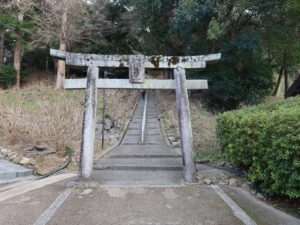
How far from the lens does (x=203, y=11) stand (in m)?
13.0

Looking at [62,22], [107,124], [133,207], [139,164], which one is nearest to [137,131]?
[107,124]

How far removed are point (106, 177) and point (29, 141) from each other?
9.82 ft

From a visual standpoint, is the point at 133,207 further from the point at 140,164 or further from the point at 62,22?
the point at 62,22

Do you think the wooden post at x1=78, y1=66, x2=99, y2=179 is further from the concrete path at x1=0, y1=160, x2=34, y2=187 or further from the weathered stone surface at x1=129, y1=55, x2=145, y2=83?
the concrete path at x1=0, y1=160, x2=34, y2=187

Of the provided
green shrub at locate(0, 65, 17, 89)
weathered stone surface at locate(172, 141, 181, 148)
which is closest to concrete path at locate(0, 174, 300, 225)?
weathered stone surface at locate(172, 141, 181, 148)

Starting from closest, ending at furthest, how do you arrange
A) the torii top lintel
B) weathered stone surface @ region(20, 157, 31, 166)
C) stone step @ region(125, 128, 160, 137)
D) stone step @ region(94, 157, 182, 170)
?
the torii top lintel → stone step @ region(94, 157, 182, 170) → weathered stone surface @ region(20, 157, 31, 166) → stone step @ region(125, 128, 160, 137)

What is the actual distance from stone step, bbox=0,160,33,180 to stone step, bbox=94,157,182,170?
1424 mm

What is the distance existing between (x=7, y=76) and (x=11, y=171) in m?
15.9

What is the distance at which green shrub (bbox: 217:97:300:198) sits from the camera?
3.98 meters

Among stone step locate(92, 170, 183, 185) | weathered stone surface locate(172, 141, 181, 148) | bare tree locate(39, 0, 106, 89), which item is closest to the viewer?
stone step locate(92, 170, 183, 185)

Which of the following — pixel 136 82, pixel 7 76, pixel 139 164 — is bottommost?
pixel 139 164

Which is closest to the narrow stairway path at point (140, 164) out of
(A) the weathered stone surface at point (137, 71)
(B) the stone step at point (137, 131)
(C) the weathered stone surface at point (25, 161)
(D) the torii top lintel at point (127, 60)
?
(B) the stone step at point (137, 131)

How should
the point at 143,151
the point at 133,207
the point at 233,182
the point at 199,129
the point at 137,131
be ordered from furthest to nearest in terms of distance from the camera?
the point at 137,131, the point at 199,129, the point at 143,151, the point at 233,182, the point at 133,207

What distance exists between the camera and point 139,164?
23.3 ft
